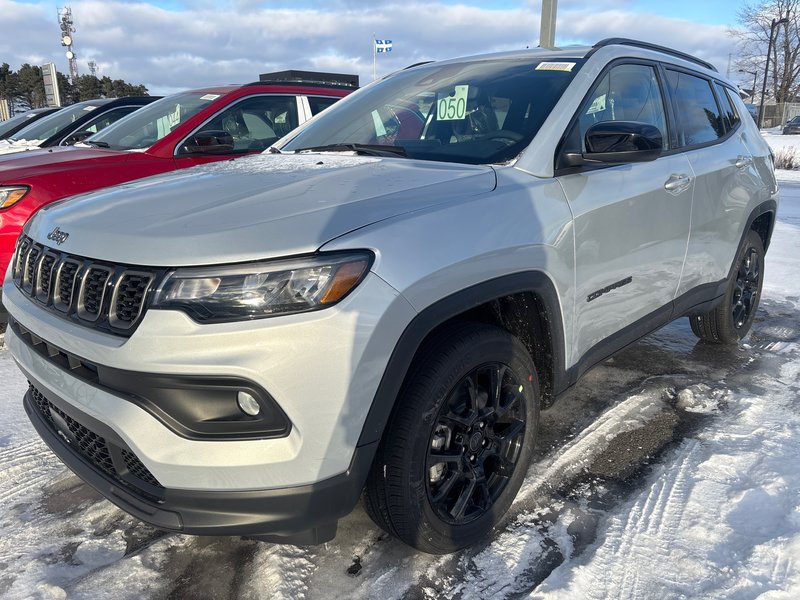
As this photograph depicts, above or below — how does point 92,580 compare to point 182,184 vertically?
below

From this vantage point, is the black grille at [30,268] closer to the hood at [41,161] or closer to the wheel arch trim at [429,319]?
the wheel arch trim at [429,319]

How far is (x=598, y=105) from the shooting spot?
2.87 meters

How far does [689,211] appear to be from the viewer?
130 inches

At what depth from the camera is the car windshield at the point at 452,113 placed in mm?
2641

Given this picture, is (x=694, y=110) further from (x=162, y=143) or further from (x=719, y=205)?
(x=162, y=143)

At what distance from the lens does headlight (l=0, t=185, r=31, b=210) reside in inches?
164

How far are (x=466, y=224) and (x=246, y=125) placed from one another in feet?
12.9

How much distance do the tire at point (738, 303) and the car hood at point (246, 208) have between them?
8.48 ft

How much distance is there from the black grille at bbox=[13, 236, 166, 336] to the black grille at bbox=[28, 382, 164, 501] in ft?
1.14

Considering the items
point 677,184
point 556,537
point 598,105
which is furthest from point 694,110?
point 556,537

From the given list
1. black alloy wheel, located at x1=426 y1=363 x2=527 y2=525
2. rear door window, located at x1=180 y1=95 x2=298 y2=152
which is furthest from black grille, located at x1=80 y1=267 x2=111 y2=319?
rear door window, located at x1=180 y1=95 x2=298 y2=152

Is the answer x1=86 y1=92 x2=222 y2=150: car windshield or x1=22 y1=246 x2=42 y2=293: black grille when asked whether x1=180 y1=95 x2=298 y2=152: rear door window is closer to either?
x1=86 y1=92 x2=222 y2=150: car windshield

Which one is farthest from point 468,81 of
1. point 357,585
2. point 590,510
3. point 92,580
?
point 92,580

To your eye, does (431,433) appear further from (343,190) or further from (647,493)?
(647,493)
